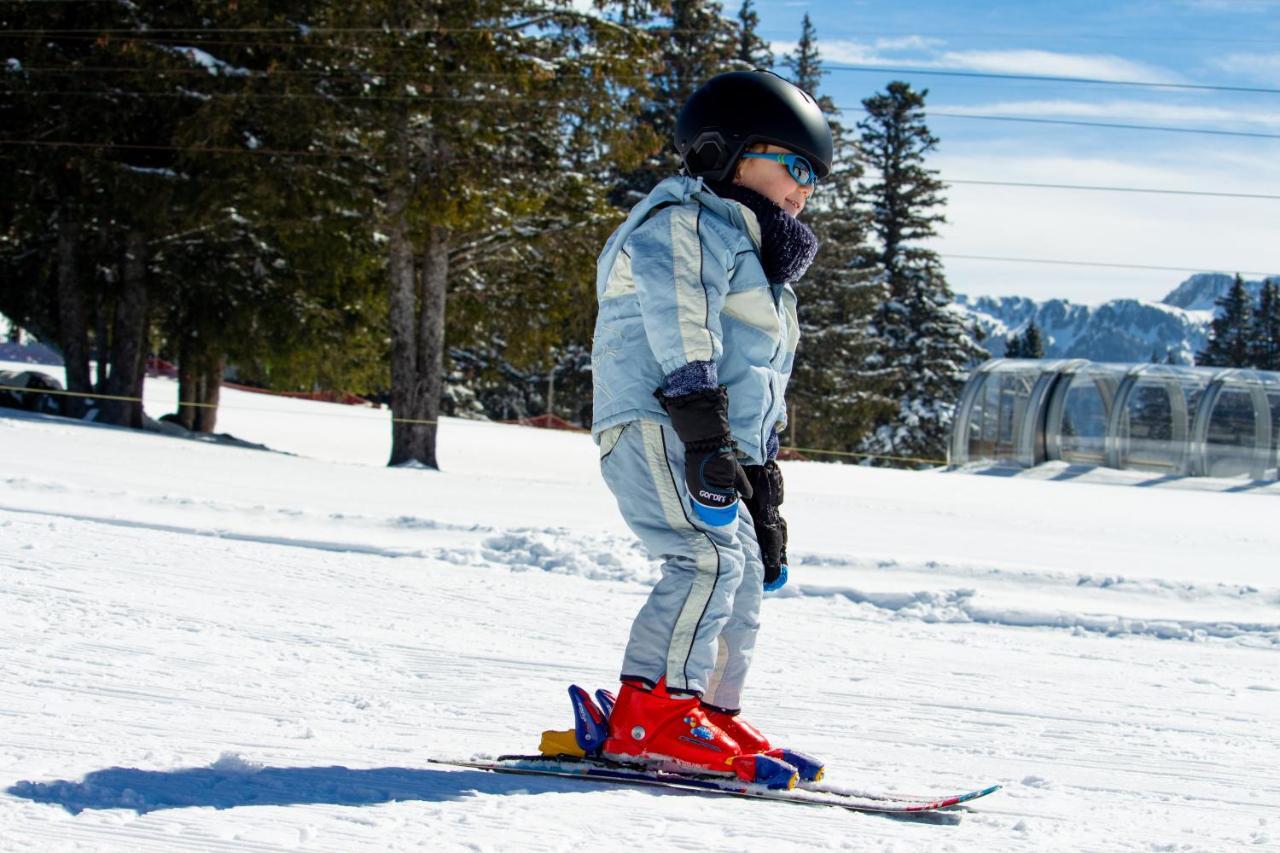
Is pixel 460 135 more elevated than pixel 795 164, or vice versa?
pixel 460 135

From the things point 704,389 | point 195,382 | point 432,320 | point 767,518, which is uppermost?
point 432,320

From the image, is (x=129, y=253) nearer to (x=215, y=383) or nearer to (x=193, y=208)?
(x=193, y=208)

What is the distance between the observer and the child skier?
10.2ft

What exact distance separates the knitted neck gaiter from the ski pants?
536 mm

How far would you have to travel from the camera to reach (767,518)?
3.54 metres

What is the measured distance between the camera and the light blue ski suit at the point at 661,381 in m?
3.18

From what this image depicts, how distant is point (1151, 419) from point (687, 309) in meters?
22.9

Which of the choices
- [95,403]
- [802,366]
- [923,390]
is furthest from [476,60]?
[923,390]

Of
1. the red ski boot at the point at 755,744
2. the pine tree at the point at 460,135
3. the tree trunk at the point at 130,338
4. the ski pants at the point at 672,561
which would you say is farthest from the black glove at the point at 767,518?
the tree trunk at the point at 130,338

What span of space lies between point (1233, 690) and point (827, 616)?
82.6 inches

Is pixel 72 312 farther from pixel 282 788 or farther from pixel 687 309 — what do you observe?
pixel 687 309

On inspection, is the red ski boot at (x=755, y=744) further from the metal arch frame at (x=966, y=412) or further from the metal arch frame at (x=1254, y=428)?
the metal arch frame at (x=966, y=412)

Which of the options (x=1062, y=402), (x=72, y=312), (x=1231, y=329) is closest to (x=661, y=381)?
(x=72, y=312)

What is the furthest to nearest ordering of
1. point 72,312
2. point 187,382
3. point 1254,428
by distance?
point 187,382
point 1254,428
point 72,312
